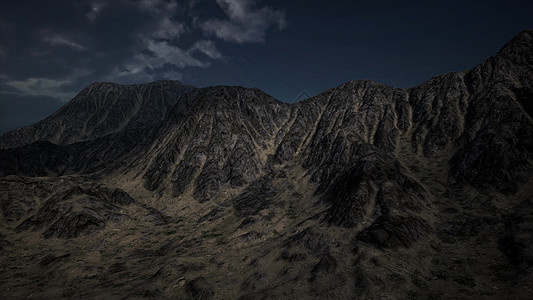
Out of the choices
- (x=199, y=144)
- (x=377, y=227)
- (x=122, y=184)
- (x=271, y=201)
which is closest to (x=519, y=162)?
(x=377, y=227)

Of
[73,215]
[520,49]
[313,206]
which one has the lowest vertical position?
[73,215]

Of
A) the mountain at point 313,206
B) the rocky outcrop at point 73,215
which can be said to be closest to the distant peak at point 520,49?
the mountain at point 313,206

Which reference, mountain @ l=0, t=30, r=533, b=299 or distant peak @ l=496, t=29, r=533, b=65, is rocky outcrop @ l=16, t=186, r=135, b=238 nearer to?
mountain @ l=0, t=30, r=533, b=299

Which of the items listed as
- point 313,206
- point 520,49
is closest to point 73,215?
point 313,206

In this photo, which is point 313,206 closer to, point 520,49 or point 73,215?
point 73,215

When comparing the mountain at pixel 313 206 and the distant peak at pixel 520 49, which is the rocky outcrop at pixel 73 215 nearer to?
the mountain at pixel 313 206

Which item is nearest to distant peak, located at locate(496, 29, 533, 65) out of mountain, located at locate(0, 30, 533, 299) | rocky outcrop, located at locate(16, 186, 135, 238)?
mountain, located at locate(0, 30, 533, 299)

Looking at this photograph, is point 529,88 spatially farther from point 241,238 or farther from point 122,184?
point 122,184

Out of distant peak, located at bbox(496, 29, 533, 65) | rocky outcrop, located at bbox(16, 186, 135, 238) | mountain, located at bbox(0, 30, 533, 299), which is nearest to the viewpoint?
mountain, located at bbox(0, 30, 533, 299)
